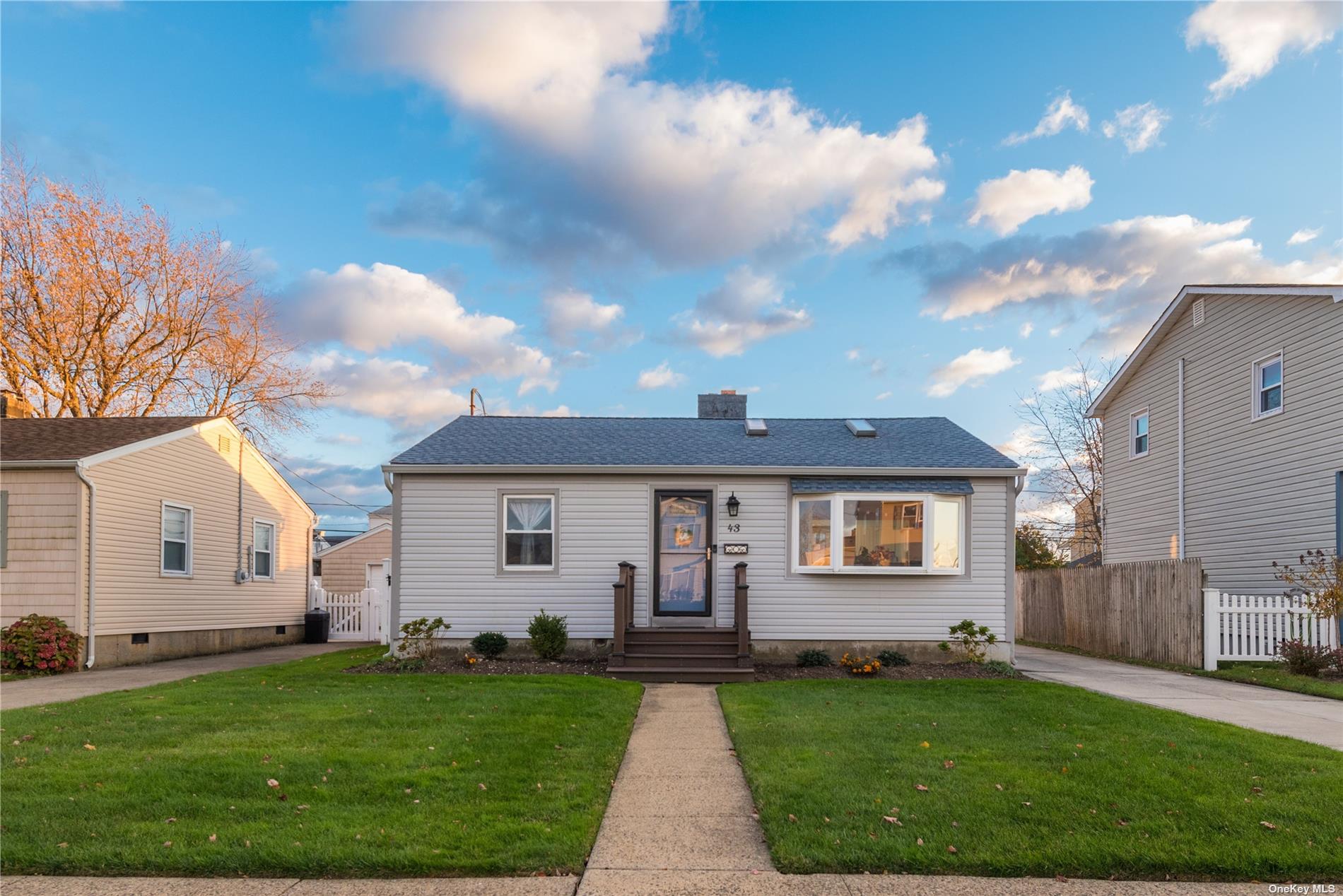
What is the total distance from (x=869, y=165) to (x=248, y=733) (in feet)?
40.3

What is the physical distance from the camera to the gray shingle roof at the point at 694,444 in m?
13.4

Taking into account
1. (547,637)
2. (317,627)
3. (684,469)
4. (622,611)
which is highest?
(684,469)

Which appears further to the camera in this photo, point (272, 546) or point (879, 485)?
point (272, 546)

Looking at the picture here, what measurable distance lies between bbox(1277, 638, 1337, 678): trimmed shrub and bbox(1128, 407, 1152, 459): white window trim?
25.9 feet

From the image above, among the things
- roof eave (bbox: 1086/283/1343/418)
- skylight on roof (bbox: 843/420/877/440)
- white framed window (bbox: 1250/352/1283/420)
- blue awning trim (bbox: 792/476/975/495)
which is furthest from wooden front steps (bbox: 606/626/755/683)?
roof eave (bbox: 1086/283/1343/418)

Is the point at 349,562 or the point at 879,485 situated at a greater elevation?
the point at 879,485

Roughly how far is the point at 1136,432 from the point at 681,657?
13.6 meters

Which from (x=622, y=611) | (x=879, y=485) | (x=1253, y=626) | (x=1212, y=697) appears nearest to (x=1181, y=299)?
(x=1253, y=626)

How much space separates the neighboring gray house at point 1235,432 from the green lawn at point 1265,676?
237 centimetres

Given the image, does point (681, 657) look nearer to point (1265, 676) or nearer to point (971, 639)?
point (971, 639)

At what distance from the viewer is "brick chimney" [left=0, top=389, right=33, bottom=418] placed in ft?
54.1

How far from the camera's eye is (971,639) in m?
12.7

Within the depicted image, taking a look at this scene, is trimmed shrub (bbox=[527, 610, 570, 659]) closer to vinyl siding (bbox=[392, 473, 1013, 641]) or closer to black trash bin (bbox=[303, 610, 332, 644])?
vinyl siding (bbox=[392, 473, 1013, 641])

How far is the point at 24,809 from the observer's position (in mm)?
4980
